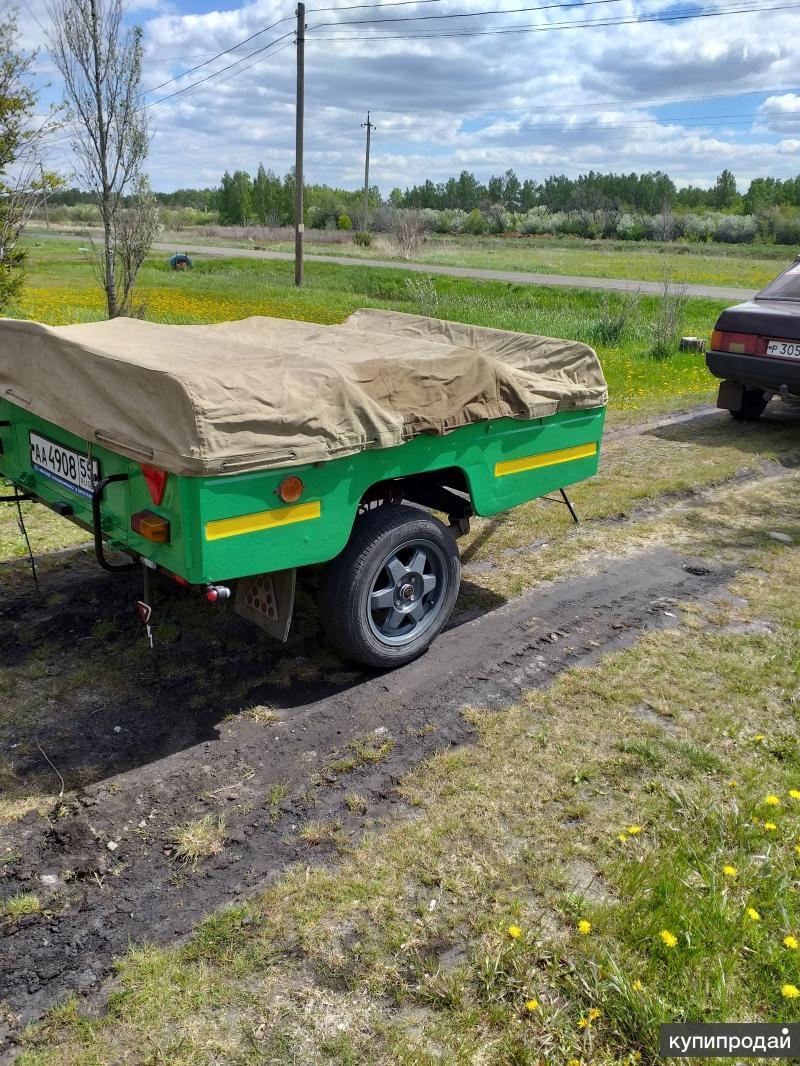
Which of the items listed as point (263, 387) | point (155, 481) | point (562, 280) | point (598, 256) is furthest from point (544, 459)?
point (598, 256)

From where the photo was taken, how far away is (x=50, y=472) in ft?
13.8

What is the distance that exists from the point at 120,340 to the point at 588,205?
107 metres

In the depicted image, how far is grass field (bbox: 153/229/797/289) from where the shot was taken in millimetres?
38375

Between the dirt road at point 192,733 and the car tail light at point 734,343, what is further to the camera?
the car tail light at point 734,343

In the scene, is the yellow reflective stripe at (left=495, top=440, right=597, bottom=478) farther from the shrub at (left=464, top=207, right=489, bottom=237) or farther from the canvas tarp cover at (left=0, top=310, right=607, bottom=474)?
the shrub at (left=464, top=207, right=489, bottom=237)

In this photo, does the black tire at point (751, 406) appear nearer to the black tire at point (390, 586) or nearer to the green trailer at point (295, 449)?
the green trailer at point (295, 449)

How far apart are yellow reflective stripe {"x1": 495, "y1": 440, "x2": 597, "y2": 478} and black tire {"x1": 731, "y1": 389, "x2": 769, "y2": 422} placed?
5517 millimetres

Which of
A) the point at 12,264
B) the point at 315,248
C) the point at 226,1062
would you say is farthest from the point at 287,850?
the point at 315,248

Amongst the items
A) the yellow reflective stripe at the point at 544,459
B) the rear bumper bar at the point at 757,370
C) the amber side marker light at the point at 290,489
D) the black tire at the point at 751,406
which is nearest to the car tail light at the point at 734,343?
the rear bumper bar at the point at 757,370

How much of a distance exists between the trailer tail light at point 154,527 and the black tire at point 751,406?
8.24 meters

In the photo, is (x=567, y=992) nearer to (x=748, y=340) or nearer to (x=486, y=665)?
(x=486, y=665)

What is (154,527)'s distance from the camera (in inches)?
131

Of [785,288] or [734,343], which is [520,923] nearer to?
[734,343]

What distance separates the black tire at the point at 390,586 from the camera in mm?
4000
